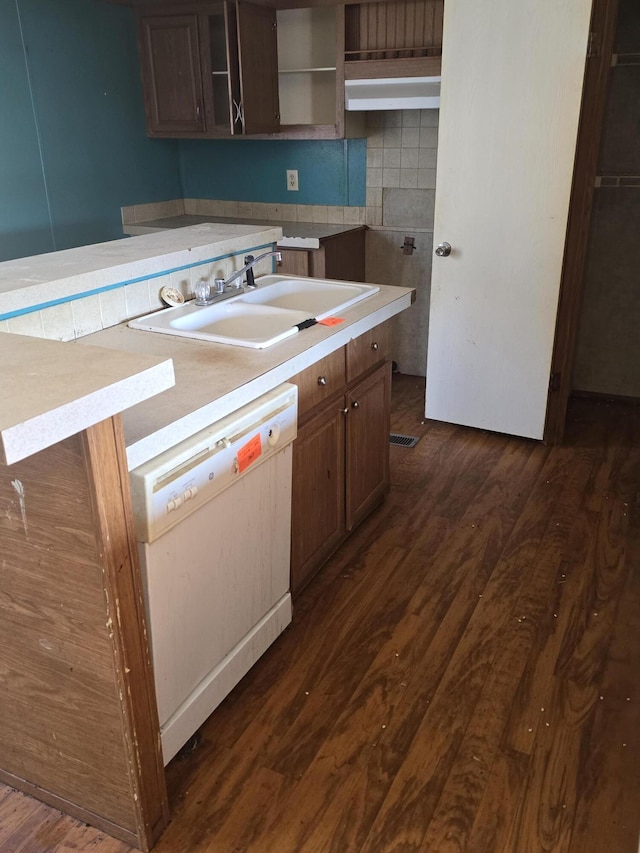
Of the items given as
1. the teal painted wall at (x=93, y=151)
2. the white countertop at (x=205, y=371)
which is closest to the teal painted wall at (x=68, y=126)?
the teal painted wall at (x=93, y=151)

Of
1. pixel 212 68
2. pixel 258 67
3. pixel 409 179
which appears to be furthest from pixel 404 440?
pixel 212 68

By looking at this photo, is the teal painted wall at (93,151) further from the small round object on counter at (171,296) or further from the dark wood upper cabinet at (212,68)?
the small round object on counter at (171,296)

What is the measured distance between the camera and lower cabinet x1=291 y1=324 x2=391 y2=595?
2.21 m

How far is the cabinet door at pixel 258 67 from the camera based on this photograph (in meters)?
3.68

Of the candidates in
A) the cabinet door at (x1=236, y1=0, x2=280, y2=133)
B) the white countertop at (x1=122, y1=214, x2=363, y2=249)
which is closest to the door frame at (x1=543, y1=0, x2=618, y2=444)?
the white countertop at (x1=122, y1=214, x2=363, y2=249)

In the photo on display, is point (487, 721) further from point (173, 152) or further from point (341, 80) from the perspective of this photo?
point (173, 152)

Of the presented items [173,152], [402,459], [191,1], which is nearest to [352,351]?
[402,459]

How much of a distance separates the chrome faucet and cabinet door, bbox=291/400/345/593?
555 millimetres

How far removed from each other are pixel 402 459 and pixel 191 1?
8.66 feet

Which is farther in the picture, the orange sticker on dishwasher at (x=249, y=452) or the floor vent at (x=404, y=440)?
the floor vent at (x=404, y=440)

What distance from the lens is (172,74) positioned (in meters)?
3.99

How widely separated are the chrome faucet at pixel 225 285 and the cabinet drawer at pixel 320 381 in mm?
474

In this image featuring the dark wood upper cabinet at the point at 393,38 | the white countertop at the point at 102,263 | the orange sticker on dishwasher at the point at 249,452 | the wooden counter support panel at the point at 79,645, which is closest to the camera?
the wooden counter support panel at the point at 79,645

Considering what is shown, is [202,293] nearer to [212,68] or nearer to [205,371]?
[205,371]
